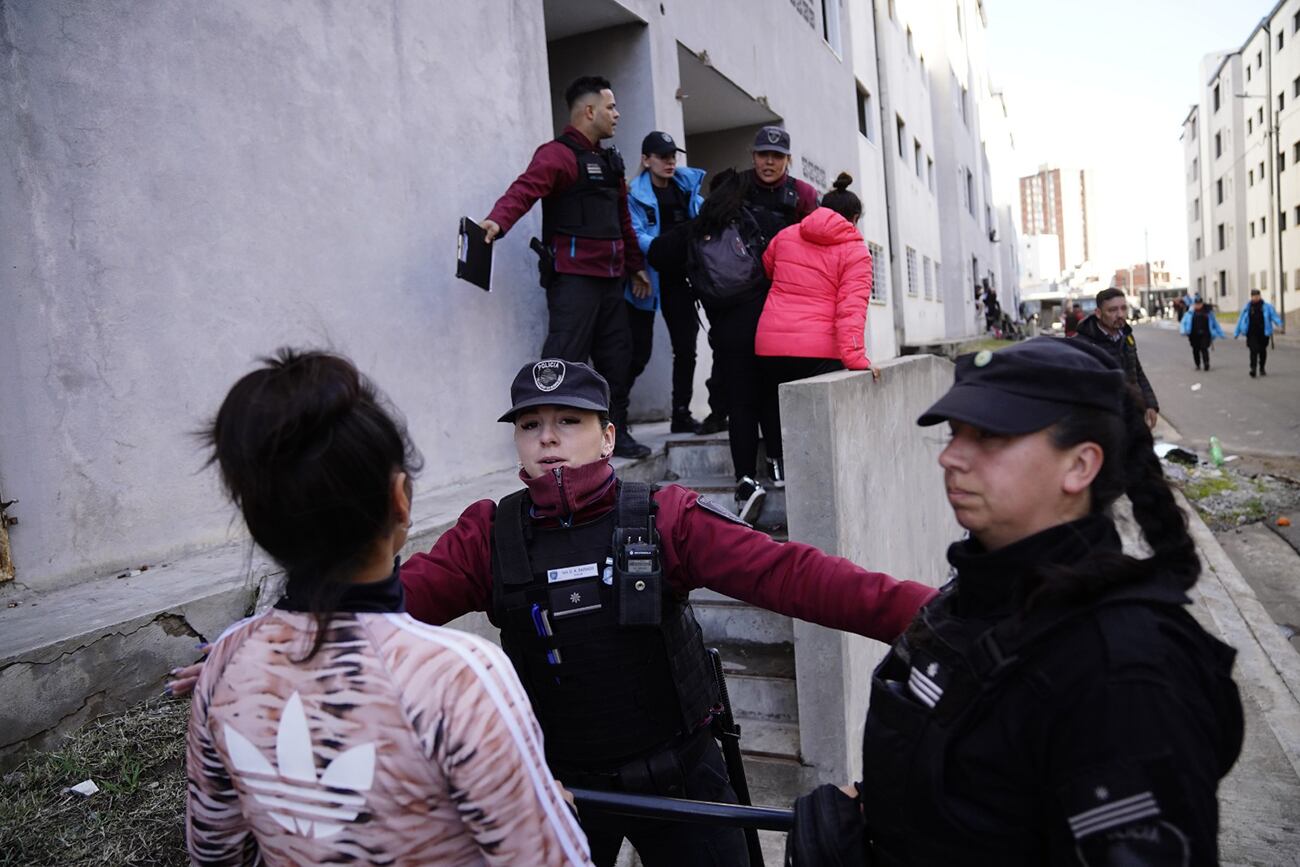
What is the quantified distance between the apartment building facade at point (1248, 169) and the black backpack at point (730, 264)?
42.5m

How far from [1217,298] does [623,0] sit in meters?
61.5

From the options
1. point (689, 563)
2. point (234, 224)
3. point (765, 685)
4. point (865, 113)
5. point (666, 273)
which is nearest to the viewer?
point (689, 563)

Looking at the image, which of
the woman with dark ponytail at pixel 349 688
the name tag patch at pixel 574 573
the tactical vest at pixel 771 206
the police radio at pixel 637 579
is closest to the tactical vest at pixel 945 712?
the woman with dark ponytail at pixel 349 688

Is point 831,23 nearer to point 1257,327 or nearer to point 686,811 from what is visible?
point 1257,327

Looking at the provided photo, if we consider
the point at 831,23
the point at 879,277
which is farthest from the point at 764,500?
the point at 879,277

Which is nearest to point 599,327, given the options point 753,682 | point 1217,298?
point 753,682

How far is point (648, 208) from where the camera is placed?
569cm

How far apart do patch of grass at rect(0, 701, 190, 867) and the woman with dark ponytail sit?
126 cm

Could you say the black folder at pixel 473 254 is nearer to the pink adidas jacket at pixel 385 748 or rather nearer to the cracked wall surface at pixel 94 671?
the cracked wall surface at pixel 94 671

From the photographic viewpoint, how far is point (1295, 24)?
131ft

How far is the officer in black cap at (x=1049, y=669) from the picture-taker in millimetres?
1137

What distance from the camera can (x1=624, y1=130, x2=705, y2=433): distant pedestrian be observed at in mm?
5652

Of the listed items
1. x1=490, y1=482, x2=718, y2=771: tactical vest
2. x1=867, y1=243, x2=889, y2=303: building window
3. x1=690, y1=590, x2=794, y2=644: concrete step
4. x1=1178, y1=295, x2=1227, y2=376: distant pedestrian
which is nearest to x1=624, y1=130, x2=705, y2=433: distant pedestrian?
x1=690, y1=590, x2=794, y2=644: concrete step

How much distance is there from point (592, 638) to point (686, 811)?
0.49 m
